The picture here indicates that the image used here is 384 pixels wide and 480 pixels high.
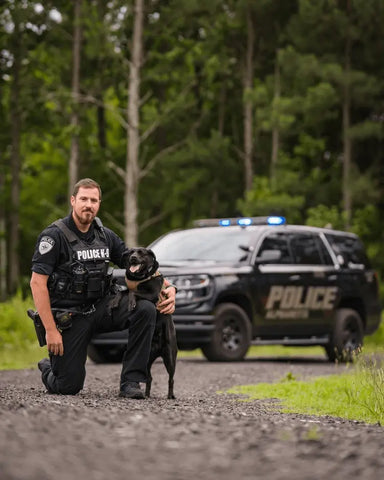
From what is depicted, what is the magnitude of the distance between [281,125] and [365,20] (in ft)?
15.9

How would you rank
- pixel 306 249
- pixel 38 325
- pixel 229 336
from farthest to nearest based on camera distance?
1. pixel 306 249
2. pixel 229 336
3. pixel 38 325

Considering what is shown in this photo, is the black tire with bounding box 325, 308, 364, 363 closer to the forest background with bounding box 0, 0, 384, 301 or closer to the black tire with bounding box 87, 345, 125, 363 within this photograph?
the black tire with bounding box 87, 345, 125, 363

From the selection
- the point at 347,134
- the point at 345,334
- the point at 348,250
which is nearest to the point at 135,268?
the point at 345,334

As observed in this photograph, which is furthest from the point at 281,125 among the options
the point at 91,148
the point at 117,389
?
the point at 117,389

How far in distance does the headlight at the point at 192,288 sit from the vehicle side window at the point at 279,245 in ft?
3.69

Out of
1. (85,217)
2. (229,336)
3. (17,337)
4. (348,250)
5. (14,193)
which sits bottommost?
(17,337)

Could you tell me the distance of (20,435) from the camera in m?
5.05

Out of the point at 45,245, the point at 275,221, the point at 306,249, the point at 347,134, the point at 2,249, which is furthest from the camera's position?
the point at 2,249

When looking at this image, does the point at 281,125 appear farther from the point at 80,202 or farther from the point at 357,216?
the point at 80,202

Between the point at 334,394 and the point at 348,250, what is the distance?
668 cm

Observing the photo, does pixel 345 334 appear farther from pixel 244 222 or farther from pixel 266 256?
pixel 244 222

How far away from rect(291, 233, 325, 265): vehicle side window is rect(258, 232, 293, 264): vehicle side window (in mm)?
152

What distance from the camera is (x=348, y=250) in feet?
54.7

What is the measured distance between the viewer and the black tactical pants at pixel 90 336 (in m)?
8.76
